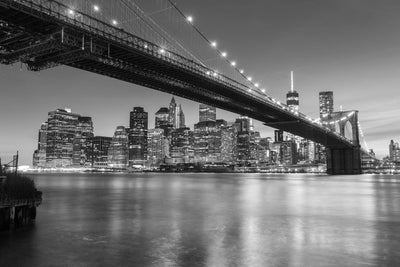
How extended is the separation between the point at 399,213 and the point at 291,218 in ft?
23.0

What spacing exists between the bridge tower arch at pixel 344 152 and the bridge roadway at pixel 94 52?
47.6 m

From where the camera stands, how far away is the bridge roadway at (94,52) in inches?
1161

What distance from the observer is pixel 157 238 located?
51.3 ft

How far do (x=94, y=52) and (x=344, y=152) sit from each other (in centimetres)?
8098

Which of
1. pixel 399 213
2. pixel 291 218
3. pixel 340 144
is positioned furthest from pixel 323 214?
pixel 340 144

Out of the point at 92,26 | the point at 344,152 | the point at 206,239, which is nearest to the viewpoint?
the point at 206,239

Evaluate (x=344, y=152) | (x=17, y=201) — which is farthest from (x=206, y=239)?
(x=344, y=152)

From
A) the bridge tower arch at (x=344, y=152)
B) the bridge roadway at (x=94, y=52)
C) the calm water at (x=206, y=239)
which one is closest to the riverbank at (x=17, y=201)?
the calm water at (x=206, y=239)

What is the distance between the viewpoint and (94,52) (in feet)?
114

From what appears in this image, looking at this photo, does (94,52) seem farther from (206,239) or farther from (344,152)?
(344,152)

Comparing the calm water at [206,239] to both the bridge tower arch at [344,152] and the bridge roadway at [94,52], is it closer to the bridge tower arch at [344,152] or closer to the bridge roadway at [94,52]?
the bridge roadway at [94,52]

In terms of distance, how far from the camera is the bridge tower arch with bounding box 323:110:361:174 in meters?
99.6

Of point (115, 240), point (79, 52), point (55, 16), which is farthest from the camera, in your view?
point (79, 52)

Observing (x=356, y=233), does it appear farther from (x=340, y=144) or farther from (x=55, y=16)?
(x=340, y=144)
